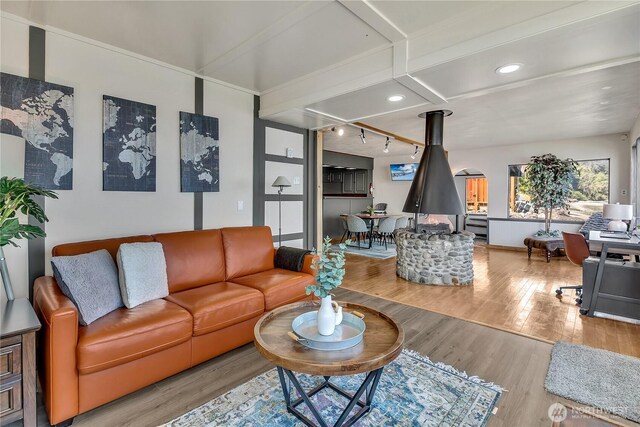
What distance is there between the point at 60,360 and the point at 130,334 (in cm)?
33

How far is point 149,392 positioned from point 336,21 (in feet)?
9.78

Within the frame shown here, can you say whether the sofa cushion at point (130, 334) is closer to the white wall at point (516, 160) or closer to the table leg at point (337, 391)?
the table leg at point (337, 391)

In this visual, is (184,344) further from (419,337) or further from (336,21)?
(336,21)

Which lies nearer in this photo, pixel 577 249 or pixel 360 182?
pixel 577 249

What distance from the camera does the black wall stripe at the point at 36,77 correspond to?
2.40 metres

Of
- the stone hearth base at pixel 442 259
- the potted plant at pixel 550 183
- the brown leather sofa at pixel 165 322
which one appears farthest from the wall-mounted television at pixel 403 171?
the brown leather sofa at pixel 165 322

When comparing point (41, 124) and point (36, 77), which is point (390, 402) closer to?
point (41, 124)

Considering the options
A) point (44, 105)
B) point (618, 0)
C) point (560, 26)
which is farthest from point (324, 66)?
point (44, 105)

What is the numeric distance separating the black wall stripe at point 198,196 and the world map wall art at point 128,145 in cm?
47

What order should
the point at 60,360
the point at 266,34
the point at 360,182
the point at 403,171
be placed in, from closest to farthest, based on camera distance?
the point at 60,360, the point at 266,34, the point at 403,171, the point at 360,182

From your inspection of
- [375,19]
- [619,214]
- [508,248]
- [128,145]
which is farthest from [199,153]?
[508,248]

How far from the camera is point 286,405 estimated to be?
1.84 m

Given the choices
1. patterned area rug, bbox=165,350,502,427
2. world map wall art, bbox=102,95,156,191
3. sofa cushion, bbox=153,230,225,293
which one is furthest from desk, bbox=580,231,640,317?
world map wall art, bbox=102,95,156,191

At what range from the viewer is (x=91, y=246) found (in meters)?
2.45
